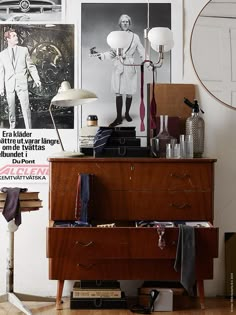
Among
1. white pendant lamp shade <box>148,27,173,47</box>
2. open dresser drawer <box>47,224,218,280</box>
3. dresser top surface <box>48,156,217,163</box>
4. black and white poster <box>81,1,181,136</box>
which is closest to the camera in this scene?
open dresser drawer <box>47,224,218,280</box>

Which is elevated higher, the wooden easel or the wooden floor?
the wooden easel

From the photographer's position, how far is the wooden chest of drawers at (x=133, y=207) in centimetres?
379

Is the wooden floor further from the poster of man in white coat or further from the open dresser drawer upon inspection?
the poster of man in white coat

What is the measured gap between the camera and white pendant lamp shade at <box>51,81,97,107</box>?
3.97 m

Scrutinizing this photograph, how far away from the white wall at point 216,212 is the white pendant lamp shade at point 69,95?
0.59m

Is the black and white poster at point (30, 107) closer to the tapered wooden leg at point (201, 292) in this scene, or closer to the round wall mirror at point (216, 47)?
the round wall mirror at point (216, 47)

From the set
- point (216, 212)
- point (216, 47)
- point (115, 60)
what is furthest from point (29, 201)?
point (216, 47)

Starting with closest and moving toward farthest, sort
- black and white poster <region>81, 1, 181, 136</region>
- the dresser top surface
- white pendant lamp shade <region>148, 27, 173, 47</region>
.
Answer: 1. the dresser top surface
2. white pendant lamp shade <region>148, 27, 173, 47</region>
3. black and white poster <region>81, 1, 181, 136</region>

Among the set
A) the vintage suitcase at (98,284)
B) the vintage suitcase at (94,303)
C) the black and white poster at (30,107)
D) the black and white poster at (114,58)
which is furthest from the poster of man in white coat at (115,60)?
the vintage suitcase at (94,303)

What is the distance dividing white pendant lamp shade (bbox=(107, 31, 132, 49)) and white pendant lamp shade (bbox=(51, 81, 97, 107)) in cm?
32

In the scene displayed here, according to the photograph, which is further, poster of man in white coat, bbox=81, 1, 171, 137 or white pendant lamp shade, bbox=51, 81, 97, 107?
poster of man in white coat, bbox=81, 1, 171, 137

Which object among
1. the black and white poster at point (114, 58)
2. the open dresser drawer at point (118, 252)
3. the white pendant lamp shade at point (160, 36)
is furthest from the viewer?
the black and white poster at point (114, 58)

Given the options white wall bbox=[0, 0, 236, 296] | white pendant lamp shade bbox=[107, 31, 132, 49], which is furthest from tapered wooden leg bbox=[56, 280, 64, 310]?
white pendant lamp shade bbox=[107, 31, 132, 49]

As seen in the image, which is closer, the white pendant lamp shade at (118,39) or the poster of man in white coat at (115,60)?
the white pendant lamp shade at (118,39)
